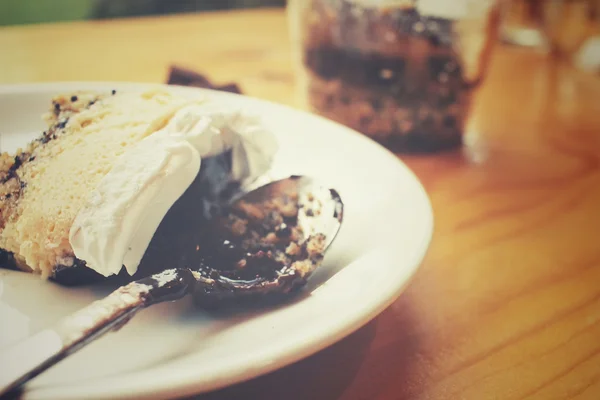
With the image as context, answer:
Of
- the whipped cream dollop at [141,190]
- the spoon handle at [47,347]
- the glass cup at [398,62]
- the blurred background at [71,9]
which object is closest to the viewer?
the spoon handle at [47,347]

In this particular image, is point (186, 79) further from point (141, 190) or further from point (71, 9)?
point (71, 9)

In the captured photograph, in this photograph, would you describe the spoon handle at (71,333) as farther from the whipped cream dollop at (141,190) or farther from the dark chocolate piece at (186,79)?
the dark chocolate piece at (186,79)

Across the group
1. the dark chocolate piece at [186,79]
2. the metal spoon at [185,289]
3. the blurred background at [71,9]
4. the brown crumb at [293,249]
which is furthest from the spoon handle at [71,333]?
the blurred background at [71,9]

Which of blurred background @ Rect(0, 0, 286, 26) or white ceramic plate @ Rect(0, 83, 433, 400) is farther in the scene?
blurred background @ Rect(0, 0, 286, 26)

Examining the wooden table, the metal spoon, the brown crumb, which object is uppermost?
the metal spoon

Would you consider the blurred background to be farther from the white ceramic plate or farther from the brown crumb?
the brown crumb

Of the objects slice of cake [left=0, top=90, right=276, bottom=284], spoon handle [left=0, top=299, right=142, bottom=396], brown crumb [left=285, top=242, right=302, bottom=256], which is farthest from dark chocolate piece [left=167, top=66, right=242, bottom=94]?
spoon handle [left=0, top=299, right=142, bottom=396]

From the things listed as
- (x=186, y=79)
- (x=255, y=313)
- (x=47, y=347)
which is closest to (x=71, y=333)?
(x=47, y=347)
